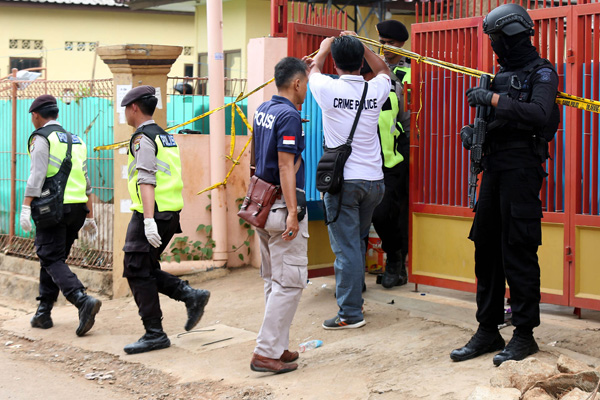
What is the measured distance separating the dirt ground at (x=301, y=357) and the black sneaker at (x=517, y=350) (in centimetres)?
8

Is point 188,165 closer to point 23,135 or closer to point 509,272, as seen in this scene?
point 23,135

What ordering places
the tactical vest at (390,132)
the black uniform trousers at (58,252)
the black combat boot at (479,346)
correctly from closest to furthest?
the black combat boot at (479,346) < the tactical vest at (390,132) < the black uniform trousers at (58,252)

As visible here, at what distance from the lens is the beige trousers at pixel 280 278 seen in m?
5.18

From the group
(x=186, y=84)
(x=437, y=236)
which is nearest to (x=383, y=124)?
(x=437, y=236)

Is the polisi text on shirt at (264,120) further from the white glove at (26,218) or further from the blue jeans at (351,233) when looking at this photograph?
the white glove at (26,218)

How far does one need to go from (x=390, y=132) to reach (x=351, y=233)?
Answer: 1.26 metres

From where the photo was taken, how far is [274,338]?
17.2 feet

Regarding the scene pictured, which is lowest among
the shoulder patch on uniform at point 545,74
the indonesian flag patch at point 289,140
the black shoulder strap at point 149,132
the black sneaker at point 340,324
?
the black sneaker at point 340,324

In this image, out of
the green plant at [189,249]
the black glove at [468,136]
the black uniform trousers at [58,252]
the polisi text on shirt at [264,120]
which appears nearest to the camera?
the black glove at [468,136]

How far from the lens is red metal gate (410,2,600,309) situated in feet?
18.9

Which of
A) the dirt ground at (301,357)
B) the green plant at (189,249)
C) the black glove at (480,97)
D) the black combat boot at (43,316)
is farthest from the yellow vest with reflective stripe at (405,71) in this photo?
the black combat boot at (43,316)

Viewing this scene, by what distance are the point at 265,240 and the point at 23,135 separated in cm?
648

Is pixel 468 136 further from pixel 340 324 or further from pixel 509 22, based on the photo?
pixel 340 324

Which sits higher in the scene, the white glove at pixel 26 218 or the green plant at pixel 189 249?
the white glove at pixel 26 218
